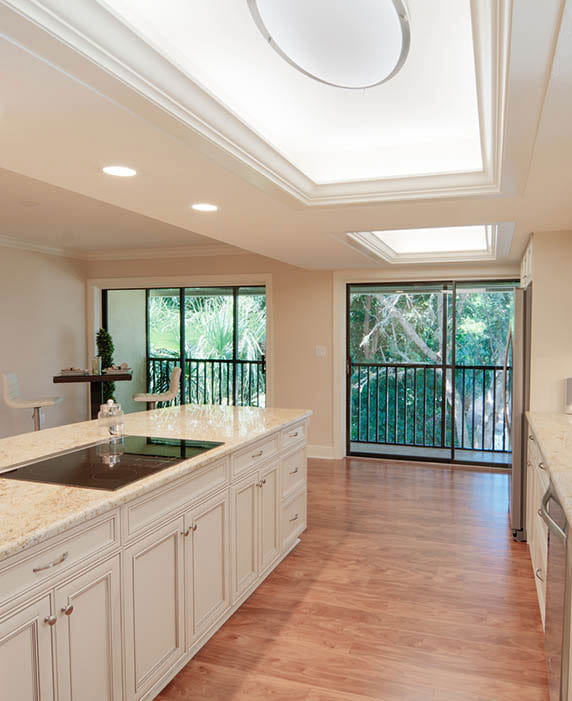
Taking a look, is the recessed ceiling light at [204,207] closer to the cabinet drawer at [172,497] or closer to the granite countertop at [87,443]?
the granite countertop at [87,443]

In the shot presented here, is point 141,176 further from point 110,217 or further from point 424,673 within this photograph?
point 110,217

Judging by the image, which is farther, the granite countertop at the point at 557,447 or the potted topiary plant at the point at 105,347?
the potted topiary plant at the point at 105,347

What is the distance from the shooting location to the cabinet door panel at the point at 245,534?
2820 mm

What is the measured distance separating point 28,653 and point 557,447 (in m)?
2.33

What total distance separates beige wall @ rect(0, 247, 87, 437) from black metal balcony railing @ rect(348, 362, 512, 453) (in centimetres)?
355

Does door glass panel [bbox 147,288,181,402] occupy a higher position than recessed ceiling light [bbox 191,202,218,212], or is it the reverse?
recessed ceiling light [bbox 191,202,218,212]

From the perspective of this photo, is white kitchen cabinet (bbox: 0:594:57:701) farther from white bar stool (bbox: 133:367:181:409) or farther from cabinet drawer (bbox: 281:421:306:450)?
white bar stool (bbox: 133:367:181:409)

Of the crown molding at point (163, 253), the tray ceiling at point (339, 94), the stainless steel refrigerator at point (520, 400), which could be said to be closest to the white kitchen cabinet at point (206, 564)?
the tray ceiling at point (339, 94)

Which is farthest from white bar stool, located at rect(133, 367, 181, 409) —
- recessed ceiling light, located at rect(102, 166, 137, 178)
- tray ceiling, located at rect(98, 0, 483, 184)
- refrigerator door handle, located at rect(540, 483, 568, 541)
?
refrigerator door handle, located at rect(540, 483, 568, 541)

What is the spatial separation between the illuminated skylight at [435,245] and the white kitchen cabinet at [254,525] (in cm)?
261

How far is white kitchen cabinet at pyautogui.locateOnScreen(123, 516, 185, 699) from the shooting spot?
77.8 inches

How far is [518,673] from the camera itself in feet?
7.82

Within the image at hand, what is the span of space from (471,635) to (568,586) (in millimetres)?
1191

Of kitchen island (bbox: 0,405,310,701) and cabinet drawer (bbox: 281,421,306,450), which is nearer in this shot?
kitchen island (bbox: 0,405,310,701)
